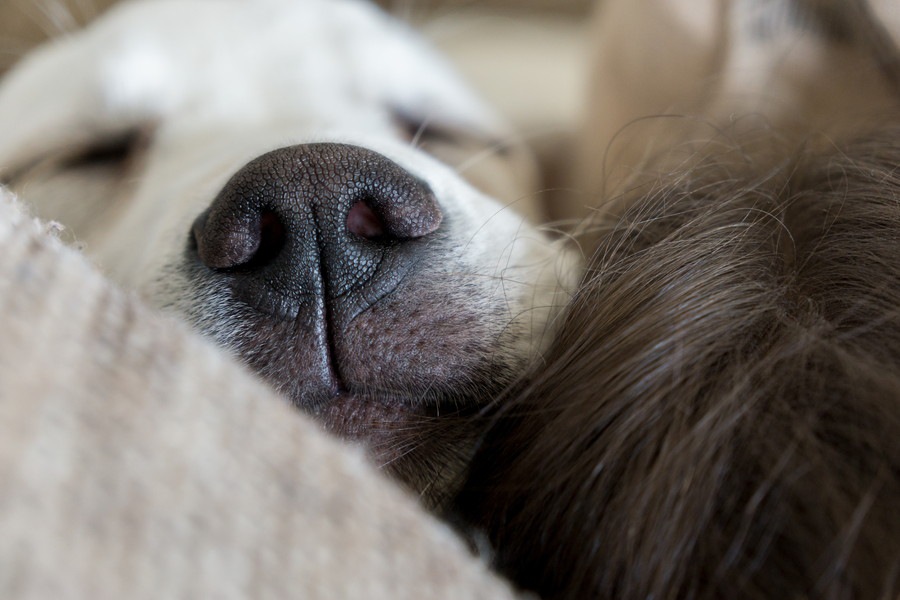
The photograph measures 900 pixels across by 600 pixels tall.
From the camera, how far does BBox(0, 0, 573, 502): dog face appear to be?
492mm

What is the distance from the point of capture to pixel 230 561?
0.29 m

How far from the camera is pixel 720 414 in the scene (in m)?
0.39

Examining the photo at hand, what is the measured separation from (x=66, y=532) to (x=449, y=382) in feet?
0.92

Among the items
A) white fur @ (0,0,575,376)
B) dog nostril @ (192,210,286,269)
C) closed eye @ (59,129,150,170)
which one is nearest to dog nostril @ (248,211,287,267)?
dog nostril @ (192,210,286,269)

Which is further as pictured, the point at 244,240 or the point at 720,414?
the point at 244,240

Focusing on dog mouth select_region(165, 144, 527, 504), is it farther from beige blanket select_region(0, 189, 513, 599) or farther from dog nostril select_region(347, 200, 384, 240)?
beige blanket select_region(0, 189, 513, 599)

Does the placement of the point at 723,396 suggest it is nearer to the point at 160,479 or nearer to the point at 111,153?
the point at 160,479

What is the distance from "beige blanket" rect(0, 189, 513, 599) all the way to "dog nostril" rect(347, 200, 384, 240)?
168mm

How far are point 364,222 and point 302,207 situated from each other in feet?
0.15

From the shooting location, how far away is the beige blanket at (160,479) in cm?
27

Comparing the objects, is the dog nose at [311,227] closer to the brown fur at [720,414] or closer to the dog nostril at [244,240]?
the dog nostril at [244,240]

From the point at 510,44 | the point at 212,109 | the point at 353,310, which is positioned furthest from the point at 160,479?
the point at 510,44

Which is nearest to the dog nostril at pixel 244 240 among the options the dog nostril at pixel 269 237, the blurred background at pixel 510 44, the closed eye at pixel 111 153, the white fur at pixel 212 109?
the dog nostril at pixel 269 237

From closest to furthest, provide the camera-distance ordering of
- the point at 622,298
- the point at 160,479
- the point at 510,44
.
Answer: the point at 160,479, the point at 622,298, the point at 510,44
